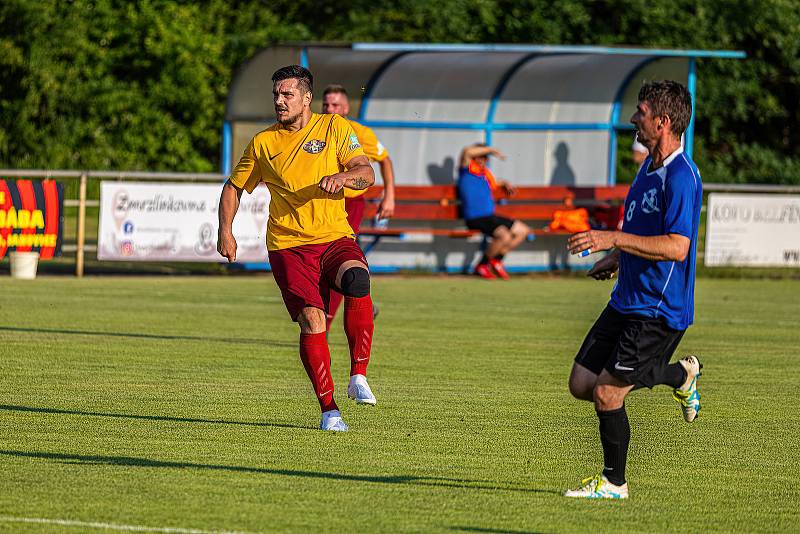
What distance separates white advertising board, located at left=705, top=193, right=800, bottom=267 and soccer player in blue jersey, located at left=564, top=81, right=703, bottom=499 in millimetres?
14698

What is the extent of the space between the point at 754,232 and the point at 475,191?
3881 mm

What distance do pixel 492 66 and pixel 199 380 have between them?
12.9 metres

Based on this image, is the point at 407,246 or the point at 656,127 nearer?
the point at 656,127

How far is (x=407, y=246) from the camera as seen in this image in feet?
71.1

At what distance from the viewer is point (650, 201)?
20.8 ft

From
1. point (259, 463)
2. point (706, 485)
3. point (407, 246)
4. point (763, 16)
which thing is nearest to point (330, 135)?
point (259, 463)

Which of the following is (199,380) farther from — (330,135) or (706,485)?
(706,485)

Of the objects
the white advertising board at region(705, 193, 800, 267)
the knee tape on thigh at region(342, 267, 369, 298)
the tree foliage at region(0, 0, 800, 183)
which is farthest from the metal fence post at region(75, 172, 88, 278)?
the tree foliage at region(0, 0, 800, 183)

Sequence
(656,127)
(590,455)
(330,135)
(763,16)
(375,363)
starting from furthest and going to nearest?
(763,16) → (375,363) → (330,135) → (590,455) → (656,127)

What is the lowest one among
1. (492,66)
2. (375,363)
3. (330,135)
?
(375,363)

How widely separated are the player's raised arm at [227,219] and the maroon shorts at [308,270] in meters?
0.23

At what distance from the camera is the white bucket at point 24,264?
722 inches

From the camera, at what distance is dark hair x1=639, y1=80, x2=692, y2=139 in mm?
6285

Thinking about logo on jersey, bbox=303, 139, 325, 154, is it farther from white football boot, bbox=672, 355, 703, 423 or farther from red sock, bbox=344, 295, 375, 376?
white football boot, bbox=672, 355, 703, 423
